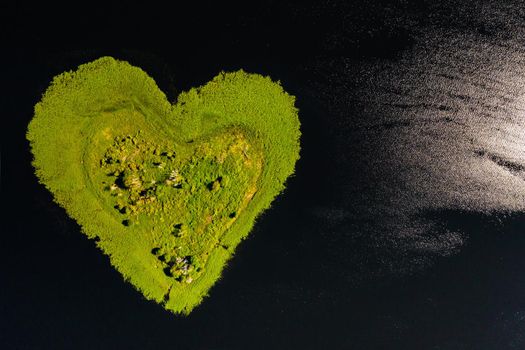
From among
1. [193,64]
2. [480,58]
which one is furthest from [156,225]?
[480,58]

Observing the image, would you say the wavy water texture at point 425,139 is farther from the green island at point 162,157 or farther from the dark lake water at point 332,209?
the green island at point 162,157

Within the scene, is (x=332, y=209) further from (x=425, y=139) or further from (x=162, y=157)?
(x=162, y=157)

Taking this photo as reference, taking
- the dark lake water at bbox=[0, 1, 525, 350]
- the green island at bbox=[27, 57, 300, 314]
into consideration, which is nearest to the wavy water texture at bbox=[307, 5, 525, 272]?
the dark lake water at bbox=[0, 1, 525, 350]

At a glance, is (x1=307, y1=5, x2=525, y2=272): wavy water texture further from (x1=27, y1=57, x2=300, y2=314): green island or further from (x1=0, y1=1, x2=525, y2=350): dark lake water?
(x1=27, y1=57, x2=300, y2=314): green island

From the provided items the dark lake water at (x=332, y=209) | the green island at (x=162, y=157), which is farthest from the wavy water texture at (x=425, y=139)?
the green island at (x=162, y=157)
